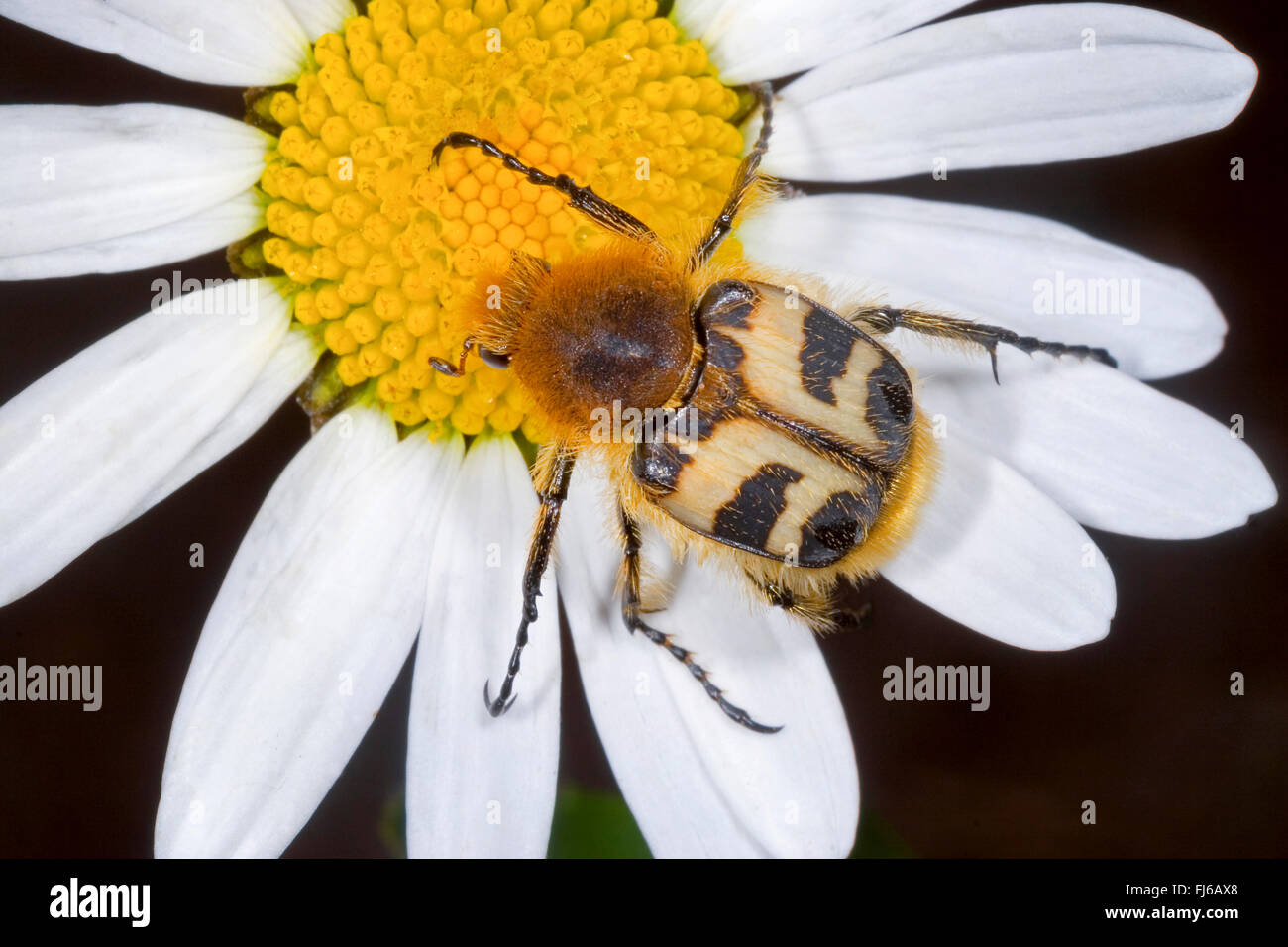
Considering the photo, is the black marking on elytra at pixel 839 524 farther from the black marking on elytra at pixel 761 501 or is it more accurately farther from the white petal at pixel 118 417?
the white petal at pixel 118 417

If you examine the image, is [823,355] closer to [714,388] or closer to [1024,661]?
[714,388]

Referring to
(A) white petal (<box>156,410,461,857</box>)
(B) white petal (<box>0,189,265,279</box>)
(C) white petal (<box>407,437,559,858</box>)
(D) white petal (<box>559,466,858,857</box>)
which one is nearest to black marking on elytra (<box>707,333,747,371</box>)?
(D) white petal (<box>559,466,858,857</box>)

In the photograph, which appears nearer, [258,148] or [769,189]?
[258,148]

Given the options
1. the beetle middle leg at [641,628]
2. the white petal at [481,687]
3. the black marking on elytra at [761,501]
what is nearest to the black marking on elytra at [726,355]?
the black marking on elytra at [761,501]

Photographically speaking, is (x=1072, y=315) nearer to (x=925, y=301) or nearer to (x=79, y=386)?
(x=925, y=301)

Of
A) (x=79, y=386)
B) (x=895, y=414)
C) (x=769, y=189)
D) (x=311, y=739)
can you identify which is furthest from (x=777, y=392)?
(x=79, y=386)

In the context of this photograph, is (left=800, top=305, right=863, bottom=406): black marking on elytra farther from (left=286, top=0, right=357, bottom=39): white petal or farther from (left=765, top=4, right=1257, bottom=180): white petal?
(left=286, top=0, right=357, bottom=39): white petal
